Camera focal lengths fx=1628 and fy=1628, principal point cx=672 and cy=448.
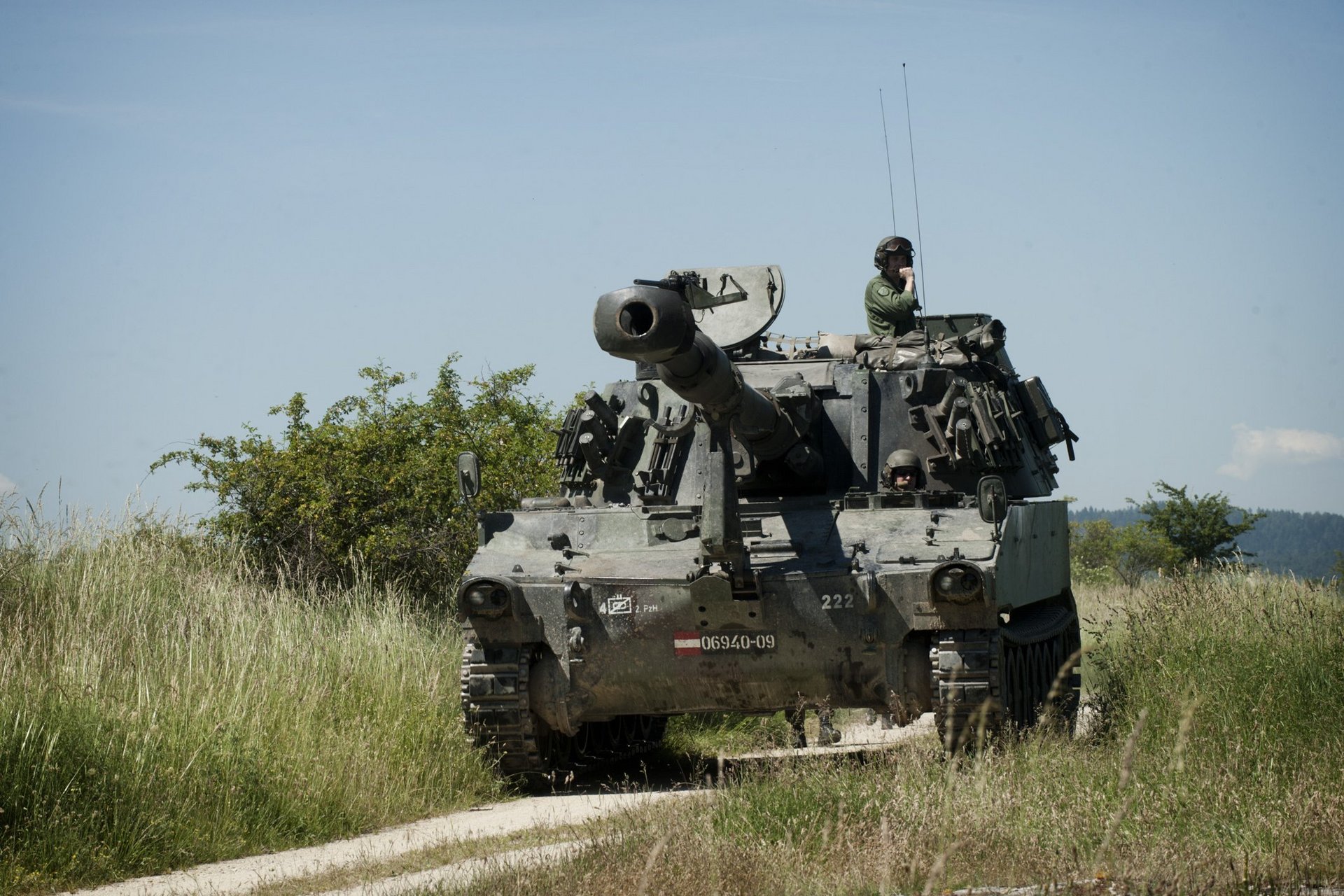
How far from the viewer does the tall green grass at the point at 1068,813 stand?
6562 millimetres

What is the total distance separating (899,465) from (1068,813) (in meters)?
4.19

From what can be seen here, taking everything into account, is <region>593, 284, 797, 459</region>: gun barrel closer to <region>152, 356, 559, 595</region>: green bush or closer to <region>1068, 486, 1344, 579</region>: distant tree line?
<region>152, 356, 559, 595</region>: green bush

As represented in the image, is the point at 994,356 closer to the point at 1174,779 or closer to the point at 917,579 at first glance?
the point at 917,579

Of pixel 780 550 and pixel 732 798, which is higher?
pixel 780 550

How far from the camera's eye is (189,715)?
9.92 m

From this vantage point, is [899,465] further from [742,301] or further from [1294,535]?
[1294,535]

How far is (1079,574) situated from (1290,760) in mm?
26376

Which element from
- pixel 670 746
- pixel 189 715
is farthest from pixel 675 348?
pixel 670 746

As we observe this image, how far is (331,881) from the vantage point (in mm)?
7910

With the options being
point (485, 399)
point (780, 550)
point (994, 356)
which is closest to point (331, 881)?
point (780, 550)

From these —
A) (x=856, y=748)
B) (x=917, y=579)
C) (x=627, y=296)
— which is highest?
(x=627, y=296)

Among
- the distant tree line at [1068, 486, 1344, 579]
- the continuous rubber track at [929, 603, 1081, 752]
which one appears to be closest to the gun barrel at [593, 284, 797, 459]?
the continuous rubber track at [929, 603, 1081, 752]

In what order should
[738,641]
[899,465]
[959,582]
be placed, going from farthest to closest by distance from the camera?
[899,465] → [738,641] → [959,582]

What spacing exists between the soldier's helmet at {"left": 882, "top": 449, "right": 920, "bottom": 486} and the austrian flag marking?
6.86ft
